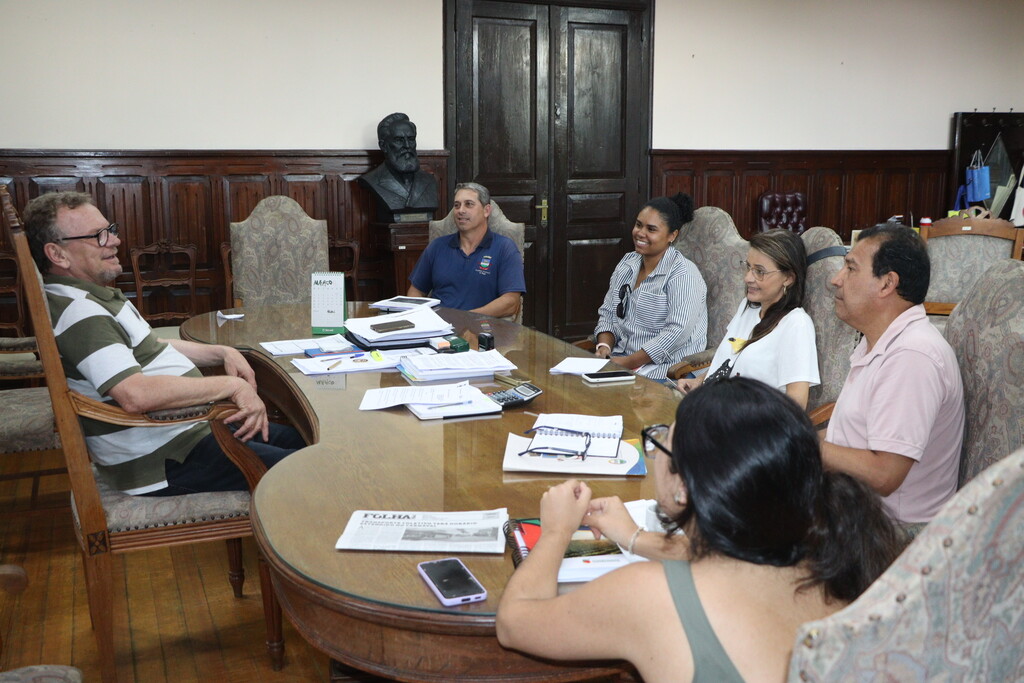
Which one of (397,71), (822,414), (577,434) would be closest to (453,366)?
(577,434)

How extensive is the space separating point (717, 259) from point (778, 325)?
1.21 m

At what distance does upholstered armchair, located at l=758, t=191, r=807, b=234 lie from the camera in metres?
7.45

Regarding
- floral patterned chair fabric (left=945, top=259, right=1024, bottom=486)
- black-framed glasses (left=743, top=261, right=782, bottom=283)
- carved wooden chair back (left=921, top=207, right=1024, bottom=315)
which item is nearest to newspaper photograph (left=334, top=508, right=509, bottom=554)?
floral patterned chair fabric (left=945, top=259, right=1024, bottom=486)

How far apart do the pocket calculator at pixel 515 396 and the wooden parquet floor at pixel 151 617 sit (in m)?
0.90

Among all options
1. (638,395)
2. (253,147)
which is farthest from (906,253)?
(253,147)

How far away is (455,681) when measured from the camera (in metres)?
1.34

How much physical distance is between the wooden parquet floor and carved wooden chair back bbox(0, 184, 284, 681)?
243 mm

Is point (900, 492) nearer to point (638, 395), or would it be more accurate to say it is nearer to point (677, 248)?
point (638, 395)

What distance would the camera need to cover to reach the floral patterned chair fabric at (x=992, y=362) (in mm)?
Result: 1802

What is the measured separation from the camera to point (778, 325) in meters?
2.75

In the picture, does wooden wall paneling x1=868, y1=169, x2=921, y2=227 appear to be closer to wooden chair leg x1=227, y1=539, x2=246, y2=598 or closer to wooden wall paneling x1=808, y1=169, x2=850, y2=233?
wooden wall paneling x1=808, y1=169, x2=850, y2=233

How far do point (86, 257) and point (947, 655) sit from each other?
2.37 meters

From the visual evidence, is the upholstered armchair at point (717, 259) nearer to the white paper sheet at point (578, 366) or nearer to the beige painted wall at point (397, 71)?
the white paper sheet at point (578, 366)

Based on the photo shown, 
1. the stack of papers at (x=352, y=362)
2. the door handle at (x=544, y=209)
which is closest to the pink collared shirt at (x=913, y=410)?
the stack of papers at (x=352, y=362)
